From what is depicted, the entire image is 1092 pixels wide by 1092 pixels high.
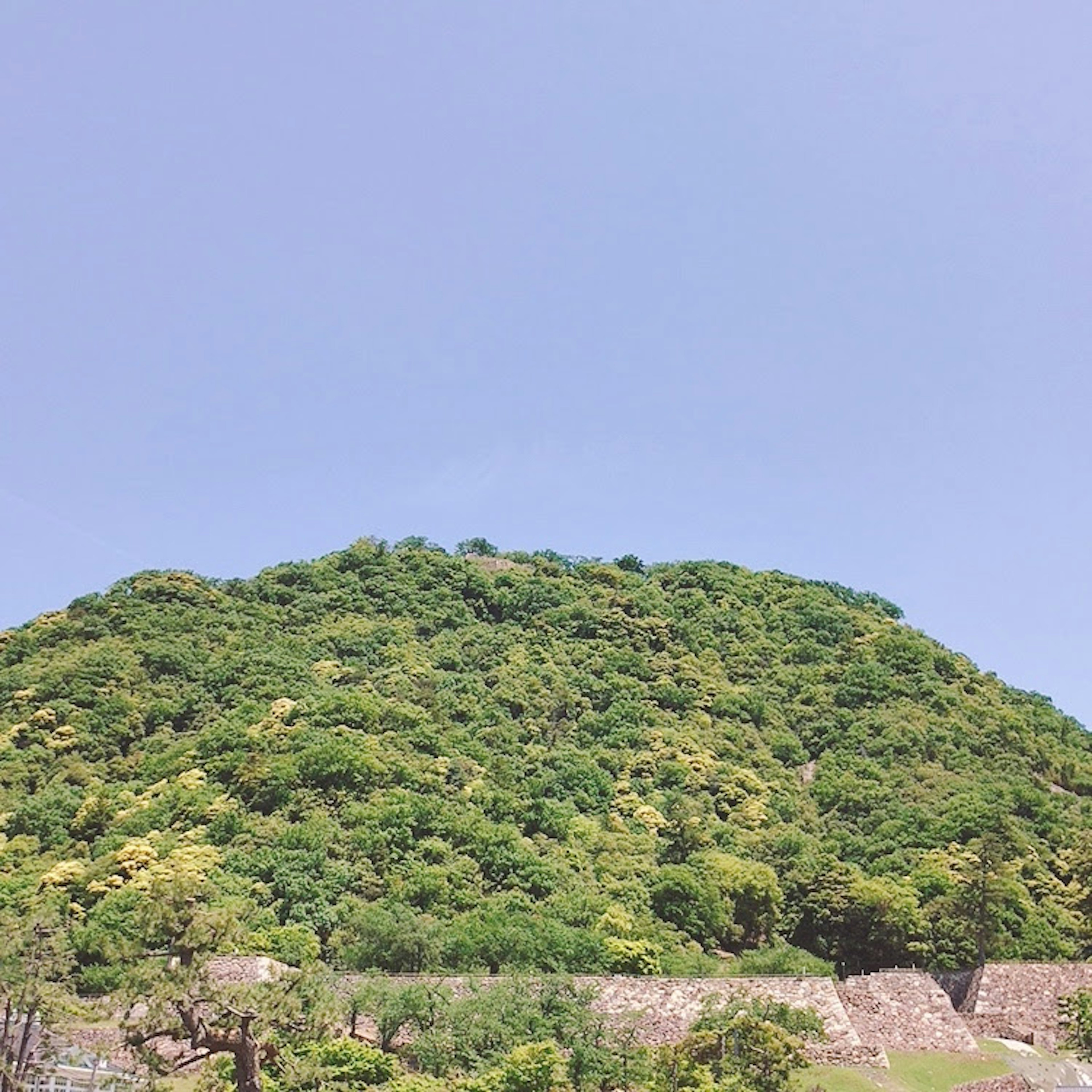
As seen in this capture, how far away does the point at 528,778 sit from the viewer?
53094 millimetres

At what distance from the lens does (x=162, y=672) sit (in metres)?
60.0

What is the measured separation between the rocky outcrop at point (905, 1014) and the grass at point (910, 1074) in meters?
0.56

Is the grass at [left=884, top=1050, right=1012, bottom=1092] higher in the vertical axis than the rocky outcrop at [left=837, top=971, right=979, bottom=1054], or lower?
lower

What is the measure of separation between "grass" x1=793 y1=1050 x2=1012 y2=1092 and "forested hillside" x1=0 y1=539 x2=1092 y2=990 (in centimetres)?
862

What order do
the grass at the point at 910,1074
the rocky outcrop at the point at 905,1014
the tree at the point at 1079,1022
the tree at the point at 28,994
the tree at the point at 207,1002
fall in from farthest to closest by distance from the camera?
the rocky outcrop at the point at 905,1014
the tree at the point at 1079,1022
the grass at the point at 910,1074
the tree at the point at 28,994
the tree at the point at 207,1002

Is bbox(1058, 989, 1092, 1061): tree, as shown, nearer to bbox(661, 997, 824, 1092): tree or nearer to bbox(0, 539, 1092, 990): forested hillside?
bbox(0, 539, 1092, 990): forested hillside

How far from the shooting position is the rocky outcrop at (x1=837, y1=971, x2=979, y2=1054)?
1165 inches

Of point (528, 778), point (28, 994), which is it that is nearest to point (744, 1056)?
point (28, 994)

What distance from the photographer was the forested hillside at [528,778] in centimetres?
3841

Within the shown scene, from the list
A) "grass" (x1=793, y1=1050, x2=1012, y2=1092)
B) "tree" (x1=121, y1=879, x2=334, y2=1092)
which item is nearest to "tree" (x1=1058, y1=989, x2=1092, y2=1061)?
"grass" (x1=793, y1=1050, x2=1012, y2=1092)

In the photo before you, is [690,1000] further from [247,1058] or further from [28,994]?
[28,994]

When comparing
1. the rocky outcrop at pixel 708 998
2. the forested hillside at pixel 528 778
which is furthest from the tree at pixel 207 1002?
the rocky outcrop at pixel 708 998

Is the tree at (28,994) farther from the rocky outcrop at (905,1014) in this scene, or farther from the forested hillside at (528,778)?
the rocky outcrop at (905,1014)

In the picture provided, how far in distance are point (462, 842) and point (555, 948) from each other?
10.6m
